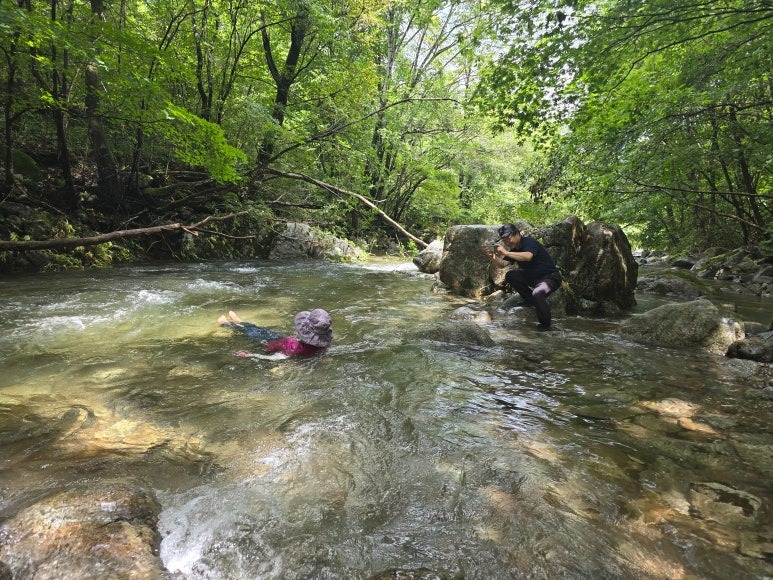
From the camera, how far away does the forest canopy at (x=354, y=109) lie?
7.30 meters

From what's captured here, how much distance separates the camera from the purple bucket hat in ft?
17.5

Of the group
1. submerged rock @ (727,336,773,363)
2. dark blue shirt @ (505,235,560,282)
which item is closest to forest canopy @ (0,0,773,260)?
dark blue shirt @ (505,235,560,282)

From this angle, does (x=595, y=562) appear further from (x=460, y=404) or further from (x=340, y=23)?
(x=340, y=23)

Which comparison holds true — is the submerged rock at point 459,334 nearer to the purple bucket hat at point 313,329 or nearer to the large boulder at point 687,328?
the purple bucket hat at point 313,329

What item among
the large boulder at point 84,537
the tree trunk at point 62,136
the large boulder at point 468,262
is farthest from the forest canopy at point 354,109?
the large boulder at point 84,537

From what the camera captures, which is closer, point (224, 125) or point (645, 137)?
point (645, 137)

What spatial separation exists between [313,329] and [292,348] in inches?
14.3

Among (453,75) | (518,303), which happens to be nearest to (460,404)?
(518,303)

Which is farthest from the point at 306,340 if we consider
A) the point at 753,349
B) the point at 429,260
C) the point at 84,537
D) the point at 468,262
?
the point at 429,260

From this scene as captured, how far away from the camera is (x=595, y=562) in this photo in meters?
2.11

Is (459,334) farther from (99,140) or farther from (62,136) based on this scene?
(99,140)

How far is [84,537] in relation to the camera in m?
2.00

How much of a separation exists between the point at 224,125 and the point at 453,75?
1506cm

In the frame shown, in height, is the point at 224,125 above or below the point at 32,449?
above
